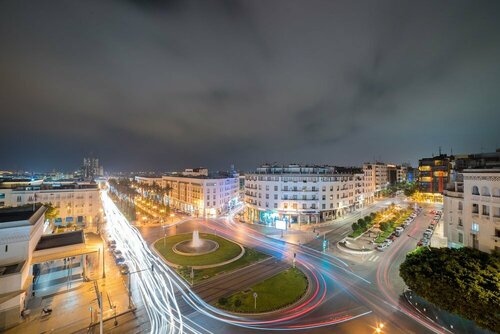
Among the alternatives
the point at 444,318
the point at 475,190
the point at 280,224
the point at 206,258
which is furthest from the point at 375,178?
the point at 206,258

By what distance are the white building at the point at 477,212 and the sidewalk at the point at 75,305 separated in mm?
56397

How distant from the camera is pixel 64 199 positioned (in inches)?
3014

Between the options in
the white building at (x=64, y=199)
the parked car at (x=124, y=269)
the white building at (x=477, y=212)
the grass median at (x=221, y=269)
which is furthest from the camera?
the white building at (x=64, y=199)

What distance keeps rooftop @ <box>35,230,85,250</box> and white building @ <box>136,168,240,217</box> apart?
53.2m

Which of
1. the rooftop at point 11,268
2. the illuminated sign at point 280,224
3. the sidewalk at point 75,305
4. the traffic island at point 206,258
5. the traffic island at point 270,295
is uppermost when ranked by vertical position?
the rooftop at point 11,268

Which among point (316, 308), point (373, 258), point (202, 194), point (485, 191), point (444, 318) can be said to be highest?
point (485, 191)

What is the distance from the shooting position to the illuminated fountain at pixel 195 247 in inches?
1893

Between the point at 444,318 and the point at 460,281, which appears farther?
the point at 444,318

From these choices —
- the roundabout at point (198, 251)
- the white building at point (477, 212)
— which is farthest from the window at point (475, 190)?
the roundabout at point (198, 251)

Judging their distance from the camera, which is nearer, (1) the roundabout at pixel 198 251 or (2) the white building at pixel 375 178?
(1) the roundabout at pixel 198 251

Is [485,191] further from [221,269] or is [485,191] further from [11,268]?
[11,268]

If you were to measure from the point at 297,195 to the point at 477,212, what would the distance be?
42.5 metres

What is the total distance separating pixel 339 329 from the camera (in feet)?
82.2

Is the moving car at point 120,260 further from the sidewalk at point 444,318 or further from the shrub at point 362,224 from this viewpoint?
the shrub at point 362,224
